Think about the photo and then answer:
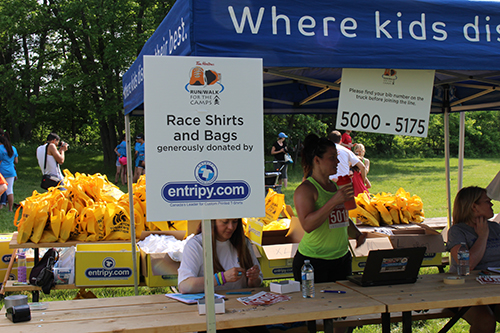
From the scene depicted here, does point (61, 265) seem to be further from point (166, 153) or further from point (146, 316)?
point (166, 153)

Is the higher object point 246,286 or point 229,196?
point 229,196

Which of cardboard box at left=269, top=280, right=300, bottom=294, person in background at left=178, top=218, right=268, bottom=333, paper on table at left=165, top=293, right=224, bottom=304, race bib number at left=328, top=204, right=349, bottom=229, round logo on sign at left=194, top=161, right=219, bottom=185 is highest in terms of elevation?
round logo on sign at left=194, top=161, right=219, bottom=185

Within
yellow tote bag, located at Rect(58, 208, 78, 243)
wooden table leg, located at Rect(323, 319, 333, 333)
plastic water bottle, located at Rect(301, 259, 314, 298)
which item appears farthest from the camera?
yellow tote bag, located at Rect(58, 208, 78, 243)

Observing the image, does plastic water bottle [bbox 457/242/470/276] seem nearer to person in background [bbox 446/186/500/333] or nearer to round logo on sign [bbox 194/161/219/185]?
person in background [bbox 446/186/500/333]

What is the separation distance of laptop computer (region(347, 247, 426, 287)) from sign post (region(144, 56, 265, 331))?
4.03 ft

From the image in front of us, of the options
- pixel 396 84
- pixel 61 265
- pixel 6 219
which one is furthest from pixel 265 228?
pixel 6 219

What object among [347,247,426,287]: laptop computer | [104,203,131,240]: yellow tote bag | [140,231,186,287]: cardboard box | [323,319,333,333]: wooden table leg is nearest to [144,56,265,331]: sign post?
[323,319,333,333]: wooden table leg

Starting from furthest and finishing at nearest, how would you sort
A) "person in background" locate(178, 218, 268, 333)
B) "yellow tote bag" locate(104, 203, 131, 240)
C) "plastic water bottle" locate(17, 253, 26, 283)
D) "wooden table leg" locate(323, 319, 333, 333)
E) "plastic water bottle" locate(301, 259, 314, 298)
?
1. "yellow tote bag" locate(104, 203, 131, 240)
2. "plastic water bottle" locate(17, 253, 26, 283)
3. "person in background" locate(178, 218, 268, 333)
4. "plastic water bottle" locate(301, 259, 314, 298)
5. "wooden table leg" locate(323, 319, 333, 333)

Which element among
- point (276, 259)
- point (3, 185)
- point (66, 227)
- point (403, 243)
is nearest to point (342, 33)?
point (276, 259)

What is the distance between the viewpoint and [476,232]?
3355mm

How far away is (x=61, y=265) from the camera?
434 centimetres

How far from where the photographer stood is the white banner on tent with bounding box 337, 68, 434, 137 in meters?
2.70

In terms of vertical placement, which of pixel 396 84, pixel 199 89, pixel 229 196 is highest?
pixel 396 84

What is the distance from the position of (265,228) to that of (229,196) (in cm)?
286
